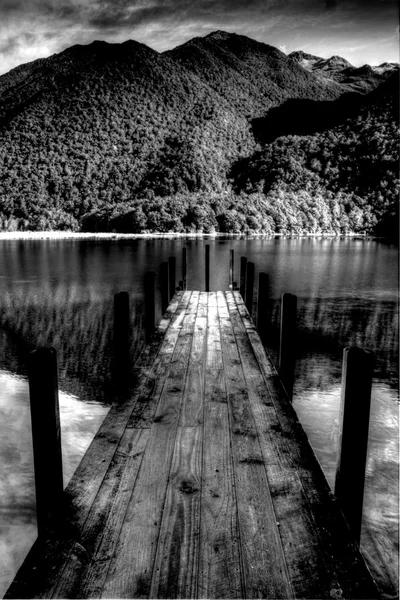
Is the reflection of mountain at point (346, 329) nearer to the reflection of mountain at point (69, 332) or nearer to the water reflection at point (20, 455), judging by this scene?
the reflection of mountain at point (69, 332)

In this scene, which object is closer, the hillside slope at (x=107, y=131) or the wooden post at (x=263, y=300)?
the wooden post at (x=263, y=300)

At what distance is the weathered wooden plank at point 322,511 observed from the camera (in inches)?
70.7

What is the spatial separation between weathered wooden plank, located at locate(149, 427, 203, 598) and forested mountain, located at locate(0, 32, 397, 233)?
63208mm

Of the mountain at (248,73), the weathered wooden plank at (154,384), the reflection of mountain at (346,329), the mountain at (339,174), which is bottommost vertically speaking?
the reflection of mountain at (346,329)

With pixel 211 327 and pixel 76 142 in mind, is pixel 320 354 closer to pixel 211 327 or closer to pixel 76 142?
pixel 211 327

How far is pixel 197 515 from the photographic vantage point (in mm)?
2189

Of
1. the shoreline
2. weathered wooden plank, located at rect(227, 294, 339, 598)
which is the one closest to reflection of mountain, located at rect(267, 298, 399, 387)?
weathered wooden plank, located at rect(227, 294, 339, 598)

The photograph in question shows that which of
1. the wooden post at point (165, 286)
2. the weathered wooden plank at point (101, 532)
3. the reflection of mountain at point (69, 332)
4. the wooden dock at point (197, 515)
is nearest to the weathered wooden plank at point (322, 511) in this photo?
the wooden dock at point (197, 515)

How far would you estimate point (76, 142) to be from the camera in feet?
298

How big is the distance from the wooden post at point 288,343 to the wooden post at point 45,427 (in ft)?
10.8

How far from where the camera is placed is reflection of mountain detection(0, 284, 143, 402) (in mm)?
8086

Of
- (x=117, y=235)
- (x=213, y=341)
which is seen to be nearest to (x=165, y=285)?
(x=213, y=341)

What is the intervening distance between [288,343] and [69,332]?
7744mm

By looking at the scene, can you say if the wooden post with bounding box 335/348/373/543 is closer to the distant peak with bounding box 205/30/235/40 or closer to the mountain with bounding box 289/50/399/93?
the mountain with bounding box 289/50/399/93
